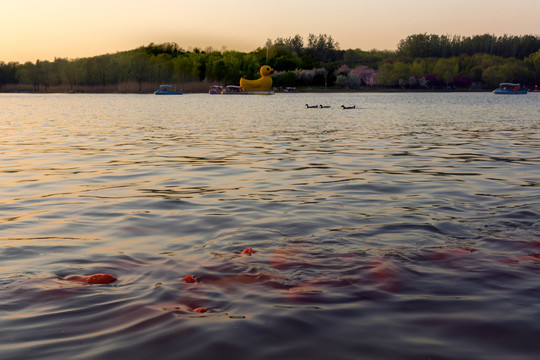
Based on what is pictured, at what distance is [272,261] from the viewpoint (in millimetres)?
7688

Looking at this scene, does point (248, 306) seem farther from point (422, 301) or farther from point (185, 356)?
point (422, 301)

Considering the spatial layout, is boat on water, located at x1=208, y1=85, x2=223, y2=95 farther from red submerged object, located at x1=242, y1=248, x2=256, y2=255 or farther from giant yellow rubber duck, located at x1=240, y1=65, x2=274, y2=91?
red submerged object, located at x1=242, y1=248, x2=256, y2=255

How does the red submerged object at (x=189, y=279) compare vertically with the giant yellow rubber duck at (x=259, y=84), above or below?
below

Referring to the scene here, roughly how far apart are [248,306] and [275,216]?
462 cm

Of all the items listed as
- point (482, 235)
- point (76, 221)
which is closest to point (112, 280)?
point (76, 221)

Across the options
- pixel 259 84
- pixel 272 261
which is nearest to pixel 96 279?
pixel 272 261

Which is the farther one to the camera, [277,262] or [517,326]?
[277,262]

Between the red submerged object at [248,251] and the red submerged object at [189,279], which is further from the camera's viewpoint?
the red submerged object at [248,251]

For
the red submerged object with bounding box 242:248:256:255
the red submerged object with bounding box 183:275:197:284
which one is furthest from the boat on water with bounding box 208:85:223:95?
the red submerged object with bounding box 183:275:197:284

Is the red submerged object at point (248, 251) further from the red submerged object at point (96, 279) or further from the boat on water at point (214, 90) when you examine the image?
the boat on water at point (214, 90)

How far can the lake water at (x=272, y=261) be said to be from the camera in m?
5.23

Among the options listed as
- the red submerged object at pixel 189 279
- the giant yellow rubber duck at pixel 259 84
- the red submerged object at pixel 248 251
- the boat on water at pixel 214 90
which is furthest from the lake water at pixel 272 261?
the boat on water at pixel 214 90

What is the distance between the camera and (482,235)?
915cm

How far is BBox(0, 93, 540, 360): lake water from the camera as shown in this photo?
523 centimetres
